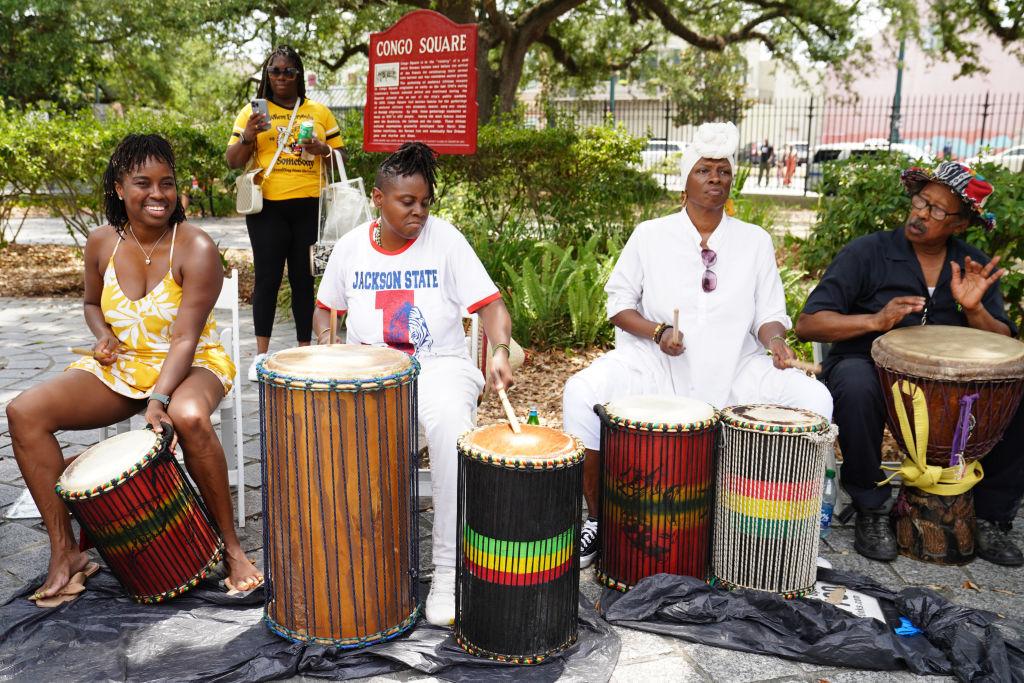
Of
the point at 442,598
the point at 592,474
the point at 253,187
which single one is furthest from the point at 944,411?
the point at 253,187

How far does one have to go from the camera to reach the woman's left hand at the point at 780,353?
11.0 feet

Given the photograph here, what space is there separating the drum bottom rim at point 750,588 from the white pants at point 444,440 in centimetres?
98

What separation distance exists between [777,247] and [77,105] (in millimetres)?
20412

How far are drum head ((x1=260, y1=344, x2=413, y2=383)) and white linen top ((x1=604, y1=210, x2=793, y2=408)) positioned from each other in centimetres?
124

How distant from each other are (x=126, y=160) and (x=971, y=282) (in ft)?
11.1

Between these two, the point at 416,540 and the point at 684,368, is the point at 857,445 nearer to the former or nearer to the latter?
the point at 684,368

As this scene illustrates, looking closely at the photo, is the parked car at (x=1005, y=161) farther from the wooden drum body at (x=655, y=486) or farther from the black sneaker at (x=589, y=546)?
the black sneaker at (x=589, y=546)

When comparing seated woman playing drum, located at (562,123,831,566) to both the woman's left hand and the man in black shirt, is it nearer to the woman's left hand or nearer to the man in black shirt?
the woman's left hand

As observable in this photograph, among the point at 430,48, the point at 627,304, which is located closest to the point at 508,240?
the point at 430,48

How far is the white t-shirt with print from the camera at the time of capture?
3273mm

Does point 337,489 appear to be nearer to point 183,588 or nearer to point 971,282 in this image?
point 183,588

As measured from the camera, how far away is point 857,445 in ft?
11.3

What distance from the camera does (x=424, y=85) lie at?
579 cm

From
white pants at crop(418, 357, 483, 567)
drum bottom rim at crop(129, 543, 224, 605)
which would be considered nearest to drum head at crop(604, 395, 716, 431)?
white pants at crop(418, 357, 483, 567)
